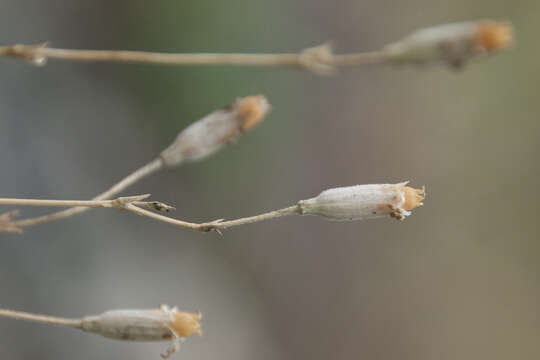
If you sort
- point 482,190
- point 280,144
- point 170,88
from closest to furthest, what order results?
1. point 170,88
2. point 280,144
3. point 482,190

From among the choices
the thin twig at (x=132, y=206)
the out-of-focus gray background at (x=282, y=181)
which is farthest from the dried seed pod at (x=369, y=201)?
the out-of-focus gray background at (x=282, y=181)

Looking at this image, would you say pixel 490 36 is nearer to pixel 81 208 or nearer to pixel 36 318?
pixel 81 208

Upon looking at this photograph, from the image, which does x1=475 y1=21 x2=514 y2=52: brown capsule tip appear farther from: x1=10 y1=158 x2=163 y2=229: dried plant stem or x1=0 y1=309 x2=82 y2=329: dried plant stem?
x1=0 y1=309 x2=82 y2=329: dried plant stem

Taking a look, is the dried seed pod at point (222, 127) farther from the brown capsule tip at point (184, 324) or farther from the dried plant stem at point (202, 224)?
the brown capsule tip at point (184, 324)

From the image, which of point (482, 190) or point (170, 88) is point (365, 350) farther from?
point (170, 88)

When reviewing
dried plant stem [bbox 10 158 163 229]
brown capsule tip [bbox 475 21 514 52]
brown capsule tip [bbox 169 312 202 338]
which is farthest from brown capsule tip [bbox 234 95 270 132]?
brown capsule tip [bbox 475 21 514 52]

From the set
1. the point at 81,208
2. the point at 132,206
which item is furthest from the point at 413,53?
the point at 81,208

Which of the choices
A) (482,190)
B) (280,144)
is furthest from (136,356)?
(482,190)
